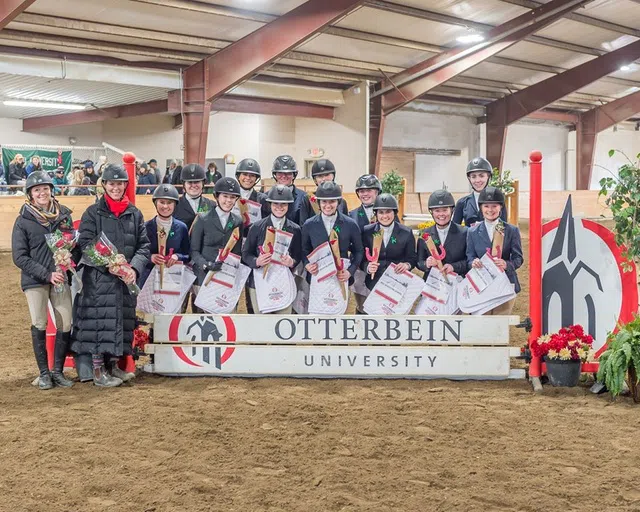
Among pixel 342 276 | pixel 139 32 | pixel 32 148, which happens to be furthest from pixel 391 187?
pixel 342 276

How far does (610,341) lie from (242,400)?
7.39ft

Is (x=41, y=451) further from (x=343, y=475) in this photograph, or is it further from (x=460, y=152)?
(x=460, y=152)

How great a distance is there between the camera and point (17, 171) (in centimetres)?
1405

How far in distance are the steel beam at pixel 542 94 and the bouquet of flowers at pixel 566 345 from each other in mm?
15469

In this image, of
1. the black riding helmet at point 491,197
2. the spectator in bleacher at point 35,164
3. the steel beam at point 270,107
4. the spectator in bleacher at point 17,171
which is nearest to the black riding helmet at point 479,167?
the black riding helmet at point 491,197

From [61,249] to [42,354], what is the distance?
0.72 meters

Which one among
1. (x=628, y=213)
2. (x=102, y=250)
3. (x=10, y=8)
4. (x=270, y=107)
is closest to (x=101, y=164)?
(x=10, y=8)

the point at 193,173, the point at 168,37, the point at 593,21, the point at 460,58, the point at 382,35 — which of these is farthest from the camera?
the point at 460,58

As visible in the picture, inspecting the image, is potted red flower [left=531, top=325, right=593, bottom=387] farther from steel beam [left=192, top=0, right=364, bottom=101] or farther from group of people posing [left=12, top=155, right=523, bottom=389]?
steel beam [left=192, top=0, right=364, bottom=101]

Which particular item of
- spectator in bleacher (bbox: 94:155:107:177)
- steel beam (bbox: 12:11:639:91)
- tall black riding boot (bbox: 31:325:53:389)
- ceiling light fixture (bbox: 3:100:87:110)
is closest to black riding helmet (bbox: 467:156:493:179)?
tall black riding boot (bbox: 31:325:53:389)

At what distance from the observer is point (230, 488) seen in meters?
3.01

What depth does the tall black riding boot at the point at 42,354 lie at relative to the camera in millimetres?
4648

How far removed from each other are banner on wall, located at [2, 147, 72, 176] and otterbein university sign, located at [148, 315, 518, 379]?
1142cm

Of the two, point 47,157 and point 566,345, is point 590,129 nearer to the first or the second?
point 47,157
